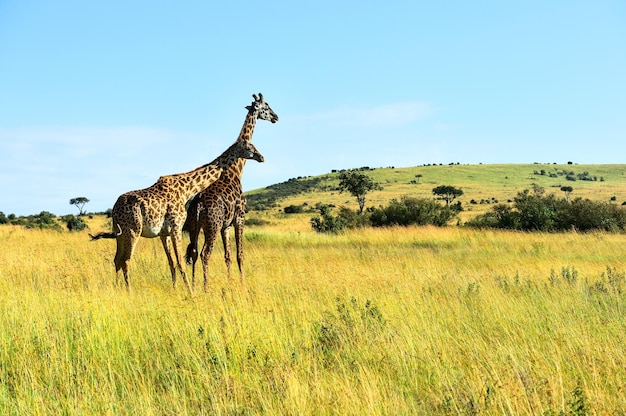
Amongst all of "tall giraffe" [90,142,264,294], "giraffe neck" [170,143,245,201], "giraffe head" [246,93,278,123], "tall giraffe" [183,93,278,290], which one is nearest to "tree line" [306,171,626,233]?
"giraffe head" [246,93,278,123]

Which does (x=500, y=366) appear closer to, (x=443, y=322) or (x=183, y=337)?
(x=443, y=322)

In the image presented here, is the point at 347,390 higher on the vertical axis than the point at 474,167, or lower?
lower

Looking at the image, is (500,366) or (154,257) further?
(154,257)

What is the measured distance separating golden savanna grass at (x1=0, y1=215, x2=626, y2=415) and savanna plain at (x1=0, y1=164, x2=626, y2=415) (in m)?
0.03

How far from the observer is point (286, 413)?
4.07m

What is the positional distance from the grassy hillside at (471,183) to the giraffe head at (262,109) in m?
58.3

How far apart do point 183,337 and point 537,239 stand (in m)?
16.3

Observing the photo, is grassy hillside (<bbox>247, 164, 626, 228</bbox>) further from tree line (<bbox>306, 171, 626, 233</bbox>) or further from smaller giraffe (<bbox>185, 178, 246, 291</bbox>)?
smaller giraffe (<bbox>185, 178, 246, 291</bbox>)

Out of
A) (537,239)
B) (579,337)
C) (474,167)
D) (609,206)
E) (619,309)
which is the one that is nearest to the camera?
(579,337)

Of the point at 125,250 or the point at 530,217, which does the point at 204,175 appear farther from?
the point at 530,217

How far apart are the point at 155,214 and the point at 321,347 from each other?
15.9 ft

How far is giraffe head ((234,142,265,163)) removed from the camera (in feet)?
36.1

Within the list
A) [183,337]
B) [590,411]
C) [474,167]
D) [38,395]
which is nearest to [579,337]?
[590,411]

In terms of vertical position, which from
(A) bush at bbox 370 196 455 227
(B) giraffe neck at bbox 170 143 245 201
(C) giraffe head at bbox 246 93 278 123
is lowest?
(A) bush at bbox 370 196 455 227
